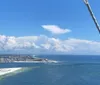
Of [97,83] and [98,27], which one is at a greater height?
[98,27]

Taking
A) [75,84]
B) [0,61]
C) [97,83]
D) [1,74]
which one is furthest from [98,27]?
[0,61]

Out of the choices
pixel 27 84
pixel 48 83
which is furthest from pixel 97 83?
pixel 27 84

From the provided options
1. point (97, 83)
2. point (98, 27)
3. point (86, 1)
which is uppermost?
point (86, 1)

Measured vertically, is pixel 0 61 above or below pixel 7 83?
above

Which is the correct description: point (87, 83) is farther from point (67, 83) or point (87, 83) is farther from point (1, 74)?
point (1, 74)

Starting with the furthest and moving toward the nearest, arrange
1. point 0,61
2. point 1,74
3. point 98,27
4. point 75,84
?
point 0,61
point 1,74
point 75,84
point 98,27

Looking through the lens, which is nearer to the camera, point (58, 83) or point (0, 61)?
point (58, 83)

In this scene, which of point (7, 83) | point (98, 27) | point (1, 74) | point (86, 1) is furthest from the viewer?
point (1, 74)

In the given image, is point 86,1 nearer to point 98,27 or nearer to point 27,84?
point 98,27

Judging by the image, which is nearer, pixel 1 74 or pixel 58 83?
pixel 58 83
